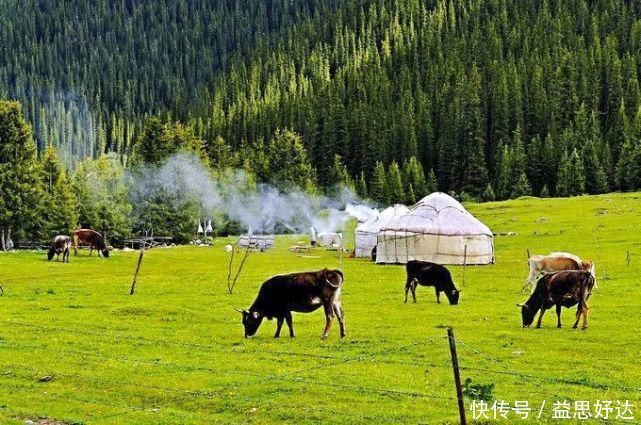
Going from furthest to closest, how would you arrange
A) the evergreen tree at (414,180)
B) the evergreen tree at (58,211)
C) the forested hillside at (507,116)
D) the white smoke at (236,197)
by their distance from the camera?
1. the evergreen tree at (414,180)
2. the forested hillside at (507,116)
3. the white smoke at (236,197)
4. the evergreen tree at (58,211)

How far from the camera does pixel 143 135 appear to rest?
107 meters

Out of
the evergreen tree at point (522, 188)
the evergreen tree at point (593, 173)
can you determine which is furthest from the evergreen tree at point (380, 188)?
the evergreen tree at point (593, 173)

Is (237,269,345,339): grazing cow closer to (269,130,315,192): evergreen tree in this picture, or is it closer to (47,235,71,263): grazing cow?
(47,235,71,263): grazing cow

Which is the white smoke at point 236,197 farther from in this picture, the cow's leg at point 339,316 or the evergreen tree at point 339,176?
the cow's leg at point 339,316

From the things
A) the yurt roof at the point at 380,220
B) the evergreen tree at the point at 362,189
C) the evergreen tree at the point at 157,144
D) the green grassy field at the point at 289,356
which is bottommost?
the green grassy field at the point at 289,356

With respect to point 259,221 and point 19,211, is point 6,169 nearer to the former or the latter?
point 19,211

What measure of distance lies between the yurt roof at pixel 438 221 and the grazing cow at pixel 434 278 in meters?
22.0

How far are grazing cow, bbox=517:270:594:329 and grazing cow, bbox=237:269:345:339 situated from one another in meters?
6.55

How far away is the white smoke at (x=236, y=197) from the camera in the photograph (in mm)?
96625

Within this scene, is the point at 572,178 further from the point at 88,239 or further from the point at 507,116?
the point at 88,239

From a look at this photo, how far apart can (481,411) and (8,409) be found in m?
9.24

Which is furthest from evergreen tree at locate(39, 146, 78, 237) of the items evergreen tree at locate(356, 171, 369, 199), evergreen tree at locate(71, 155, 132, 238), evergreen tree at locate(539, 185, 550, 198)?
evergreen tree at locate(539, 185, 550, 198)

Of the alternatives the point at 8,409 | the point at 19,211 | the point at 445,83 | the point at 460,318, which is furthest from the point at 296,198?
the point at 8,409

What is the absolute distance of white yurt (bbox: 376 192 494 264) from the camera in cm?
→ 5859
